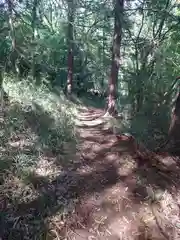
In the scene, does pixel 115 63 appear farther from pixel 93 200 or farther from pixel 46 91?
pixel 93 200

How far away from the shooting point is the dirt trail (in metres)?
3.25

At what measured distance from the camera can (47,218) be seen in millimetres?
3193

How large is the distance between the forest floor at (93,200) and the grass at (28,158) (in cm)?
1

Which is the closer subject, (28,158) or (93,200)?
(93,200)

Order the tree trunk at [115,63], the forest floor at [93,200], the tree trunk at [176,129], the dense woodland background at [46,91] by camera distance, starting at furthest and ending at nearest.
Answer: the tree trunk at [115,63], the tree trunk at [176,129], the dense woodland background at [46,91], the forest floor at [93,200]

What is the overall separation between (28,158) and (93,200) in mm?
1443

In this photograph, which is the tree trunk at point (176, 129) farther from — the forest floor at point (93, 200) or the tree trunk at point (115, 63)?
the tree trunk at point (115, 63)

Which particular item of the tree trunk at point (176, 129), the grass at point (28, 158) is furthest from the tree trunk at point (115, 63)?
the tree trunk at point (176, 129)

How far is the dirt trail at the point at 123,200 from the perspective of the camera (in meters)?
3.25

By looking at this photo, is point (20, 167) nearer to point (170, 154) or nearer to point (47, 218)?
point (47, 218)

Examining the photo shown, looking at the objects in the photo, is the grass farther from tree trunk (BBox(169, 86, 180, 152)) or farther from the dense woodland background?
tree trunk (BBox(169, 86, 180, 152))

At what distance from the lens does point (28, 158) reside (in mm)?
4469

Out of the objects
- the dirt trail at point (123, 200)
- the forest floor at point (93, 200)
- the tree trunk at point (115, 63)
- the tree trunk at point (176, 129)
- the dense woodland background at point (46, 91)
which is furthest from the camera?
the tree trunk at point (115, 63)

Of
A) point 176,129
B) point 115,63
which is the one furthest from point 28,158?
point 115,63
